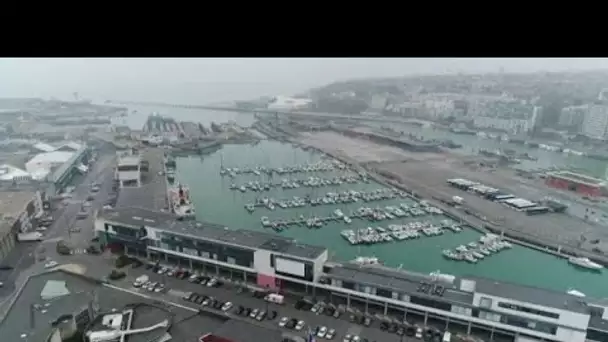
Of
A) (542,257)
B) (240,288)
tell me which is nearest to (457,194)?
(542,257)

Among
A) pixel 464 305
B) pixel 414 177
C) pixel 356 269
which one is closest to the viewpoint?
pixel 464 305

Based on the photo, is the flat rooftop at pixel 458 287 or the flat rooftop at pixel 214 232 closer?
the flat rooftop at pixel 458 287

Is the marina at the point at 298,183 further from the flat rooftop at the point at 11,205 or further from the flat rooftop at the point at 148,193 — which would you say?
the flat rooftop at the point at 11,205

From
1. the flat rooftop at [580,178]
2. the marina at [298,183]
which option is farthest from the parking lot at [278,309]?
the flat rooftop at [580,178]

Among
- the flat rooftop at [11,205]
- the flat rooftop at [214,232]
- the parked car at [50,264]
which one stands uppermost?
the flat rooftop at [214,232]

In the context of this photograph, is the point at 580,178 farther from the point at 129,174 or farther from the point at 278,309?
the point at 129,174
